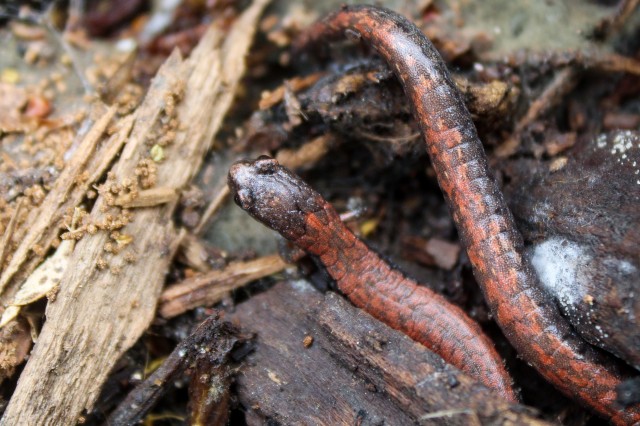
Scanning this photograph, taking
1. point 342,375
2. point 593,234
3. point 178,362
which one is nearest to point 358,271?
point 342,375

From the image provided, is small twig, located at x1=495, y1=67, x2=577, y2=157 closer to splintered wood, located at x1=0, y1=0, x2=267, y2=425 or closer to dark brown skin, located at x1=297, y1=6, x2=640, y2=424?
dark brown skin, located at x1=297, y1=6, x2=640, y2=424

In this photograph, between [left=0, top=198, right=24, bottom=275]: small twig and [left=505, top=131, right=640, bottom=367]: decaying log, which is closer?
[left=505, top=131, right=640, bottom=367]: decaying log

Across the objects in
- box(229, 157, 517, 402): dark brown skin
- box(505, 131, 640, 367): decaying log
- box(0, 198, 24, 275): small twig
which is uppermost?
box(505, 131, 640, 367): decaying log

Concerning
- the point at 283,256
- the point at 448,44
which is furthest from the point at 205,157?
the point at 448,44

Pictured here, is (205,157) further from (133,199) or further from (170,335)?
(170,335)

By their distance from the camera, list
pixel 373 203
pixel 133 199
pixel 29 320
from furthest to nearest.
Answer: pixel 373 203, pixel 133 199, pixel 29 320

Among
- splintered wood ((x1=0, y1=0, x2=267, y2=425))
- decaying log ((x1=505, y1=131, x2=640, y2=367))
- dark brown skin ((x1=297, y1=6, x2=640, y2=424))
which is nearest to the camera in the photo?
decaying log ((x1=505, y1=131, x2=640, y2=367))

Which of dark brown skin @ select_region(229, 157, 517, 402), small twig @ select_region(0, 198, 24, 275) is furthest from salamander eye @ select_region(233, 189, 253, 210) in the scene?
small twig @ select_region(0, 198, 24, 275)
